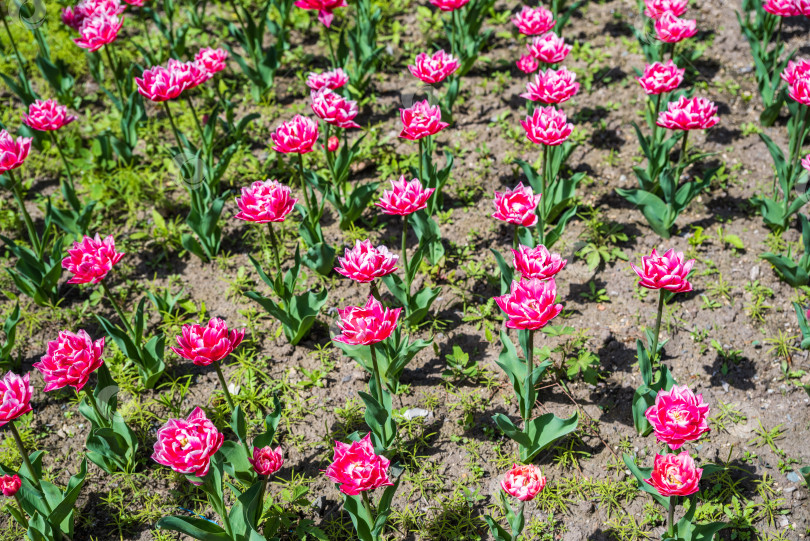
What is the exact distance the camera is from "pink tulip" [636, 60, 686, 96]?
3.90m

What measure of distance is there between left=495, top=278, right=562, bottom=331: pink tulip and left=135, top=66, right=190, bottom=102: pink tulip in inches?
86.2

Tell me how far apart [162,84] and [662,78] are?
2692mm

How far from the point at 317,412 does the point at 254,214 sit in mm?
1026

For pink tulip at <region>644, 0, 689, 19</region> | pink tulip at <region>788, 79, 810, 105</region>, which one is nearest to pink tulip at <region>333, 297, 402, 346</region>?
pink tulip at <region>788, 79, 810, 105</region>

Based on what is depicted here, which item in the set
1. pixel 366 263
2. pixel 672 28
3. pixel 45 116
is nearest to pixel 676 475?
pixel 366 263

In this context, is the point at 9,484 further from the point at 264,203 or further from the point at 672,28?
the point at 672,28

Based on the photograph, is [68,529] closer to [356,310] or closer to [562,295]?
[356,310]

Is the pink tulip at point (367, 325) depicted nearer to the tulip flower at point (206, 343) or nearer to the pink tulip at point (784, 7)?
the tulip flower at point (206, 343)

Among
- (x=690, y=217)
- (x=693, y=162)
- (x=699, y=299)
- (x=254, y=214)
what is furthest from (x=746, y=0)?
(x=254, y=214)

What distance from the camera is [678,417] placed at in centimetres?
261

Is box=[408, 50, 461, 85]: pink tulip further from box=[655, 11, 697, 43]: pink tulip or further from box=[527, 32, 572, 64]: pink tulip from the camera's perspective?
box=[655, 11, 697, 43]: pink tulip

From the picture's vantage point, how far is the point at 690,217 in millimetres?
4309

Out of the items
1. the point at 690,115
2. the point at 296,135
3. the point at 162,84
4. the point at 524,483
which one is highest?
the point at 162,84

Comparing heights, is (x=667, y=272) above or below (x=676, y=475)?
above
